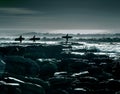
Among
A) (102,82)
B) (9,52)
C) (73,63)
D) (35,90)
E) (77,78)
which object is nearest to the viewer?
(35,90)

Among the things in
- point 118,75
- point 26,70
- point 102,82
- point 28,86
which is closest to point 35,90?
point 28,86

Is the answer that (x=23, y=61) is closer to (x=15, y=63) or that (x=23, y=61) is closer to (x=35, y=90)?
(x=15, y=63)

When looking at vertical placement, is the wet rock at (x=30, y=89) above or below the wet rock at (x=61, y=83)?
above

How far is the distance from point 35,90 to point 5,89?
235 centimetres

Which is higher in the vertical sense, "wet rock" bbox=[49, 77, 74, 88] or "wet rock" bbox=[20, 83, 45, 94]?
"wet rock" bbox=[20, 83, 45, 94]

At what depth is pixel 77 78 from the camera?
29188 mm

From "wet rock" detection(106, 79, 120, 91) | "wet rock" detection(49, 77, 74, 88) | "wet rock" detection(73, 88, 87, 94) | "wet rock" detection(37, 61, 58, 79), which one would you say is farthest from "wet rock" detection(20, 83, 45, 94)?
"wet rock" detection(37, 61, 58, 79)

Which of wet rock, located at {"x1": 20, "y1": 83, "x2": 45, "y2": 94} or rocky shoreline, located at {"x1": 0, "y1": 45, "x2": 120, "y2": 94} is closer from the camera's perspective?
wet rock, located at {"x1": 20, "y1": 83, "x2": 45, "y2": 94}

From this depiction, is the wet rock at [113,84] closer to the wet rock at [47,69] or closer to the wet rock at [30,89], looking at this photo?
the wet rock at [30,89]

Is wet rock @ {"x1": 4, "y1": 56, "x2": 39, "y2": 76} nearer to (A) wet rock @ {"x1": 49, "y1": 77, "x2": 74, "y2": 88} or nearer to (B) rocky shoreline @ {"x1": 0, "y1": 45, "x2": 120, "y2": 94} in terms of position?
(B) rocky shoreline @ {"x1": 0, "y1": 45, "x2": 120, "y2": 94}

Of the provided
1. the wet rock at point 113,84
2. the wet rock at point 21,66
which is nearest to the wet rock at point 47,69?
the wet rock at point 21,66

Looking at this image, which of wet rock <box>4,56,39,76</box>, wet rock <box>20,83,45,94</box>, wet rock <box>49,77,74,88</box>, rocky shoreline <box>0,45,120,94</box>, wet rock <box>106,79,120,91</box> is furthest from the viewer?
wet rock <box>4,56,39,76</box>

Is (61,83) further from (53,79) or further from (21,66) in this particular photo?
(21,66)

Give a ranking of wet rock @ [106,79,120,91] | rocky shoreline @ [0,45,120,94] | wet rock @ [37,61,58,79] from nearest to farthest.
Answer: rocky shoreline @ [0,45,120,94] < wet rock @ [106,79,120,91] < wet rock @ [37,61,58,79]
